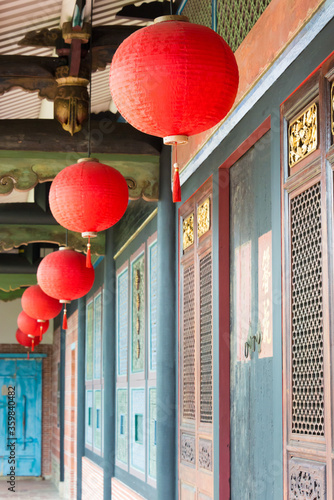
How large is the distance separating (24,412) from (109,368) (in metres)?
8.73

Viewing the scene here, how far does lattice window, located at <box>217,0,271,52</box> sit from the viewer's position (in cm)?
339

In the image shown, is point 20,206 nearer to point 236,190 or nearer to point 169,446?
point 169,446

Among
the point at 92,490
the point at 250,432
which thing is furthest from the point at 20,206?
the point at 250,432

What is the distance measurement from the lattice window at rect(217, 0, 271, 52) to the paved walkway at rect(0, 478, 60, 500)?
33.9 ft

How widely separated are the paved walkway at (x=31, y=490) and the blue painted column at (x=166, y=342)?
27.8ft

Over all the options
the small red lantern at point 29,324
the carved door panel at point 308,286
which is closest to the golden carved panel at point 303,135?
the carved door panel at point 308,286

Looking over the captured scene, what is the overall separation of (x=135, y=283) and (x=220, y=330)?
2.88 meters

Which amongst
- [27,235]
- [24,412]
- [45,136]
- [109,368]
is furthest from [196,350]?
[24,412]

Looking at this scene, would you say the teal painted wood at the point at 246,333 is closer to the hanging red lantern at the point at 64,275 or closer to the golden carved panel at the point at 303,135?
the golden carved panel at the point at 303,135

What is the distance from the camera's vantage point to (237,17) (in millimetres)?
3660

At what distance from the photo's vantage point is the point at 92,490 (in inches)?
343

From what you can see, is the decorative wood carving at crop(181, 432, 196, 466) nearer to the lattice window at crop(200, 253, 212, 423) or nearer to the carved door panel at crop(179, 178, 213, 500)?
the carved door panel at crop(179, 178, 213, 500)

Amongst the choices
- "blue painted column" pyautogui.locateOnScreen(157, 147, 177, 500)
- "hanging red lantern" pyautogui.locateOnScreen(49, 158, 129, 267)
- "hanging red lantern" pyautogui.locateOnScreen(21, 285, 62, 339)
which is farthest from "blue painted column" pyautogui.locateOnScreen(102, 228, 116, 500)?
"hanging red lantern" pyautogui.locateOnScreen(49, 158, 129, 267)

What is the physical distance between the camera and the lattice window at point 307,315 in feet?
8.70
